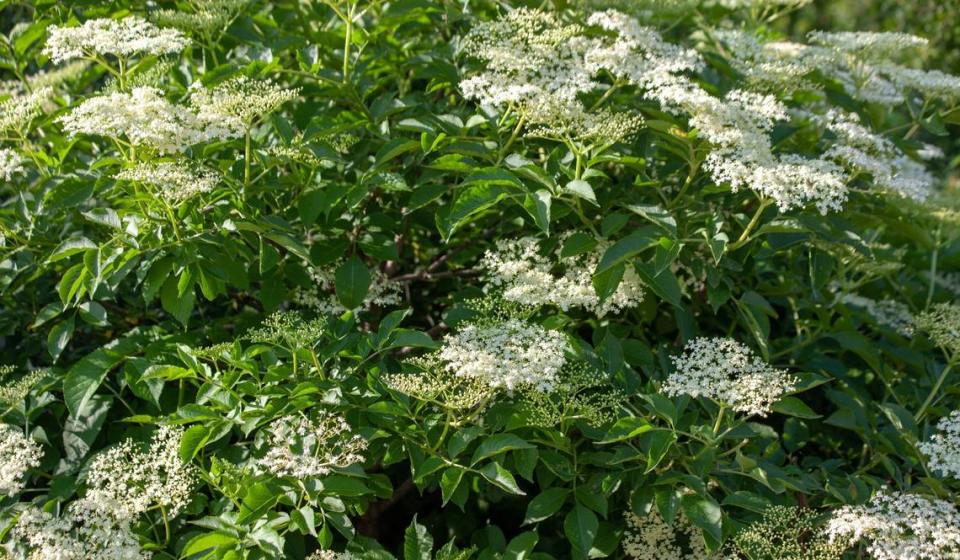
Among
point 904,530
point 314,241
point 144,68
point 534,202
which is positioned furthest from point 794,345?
point 144,68

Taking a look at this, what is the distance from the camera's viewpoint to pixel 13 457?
8.24 ft

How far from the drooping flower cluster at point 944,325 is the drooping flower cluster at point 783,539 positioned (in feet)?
2.59

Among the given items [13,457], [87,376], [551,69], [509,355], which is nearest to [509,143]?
[551,69]

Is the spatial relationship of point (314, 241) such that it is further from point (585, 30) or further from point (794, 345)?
point (794, 345)

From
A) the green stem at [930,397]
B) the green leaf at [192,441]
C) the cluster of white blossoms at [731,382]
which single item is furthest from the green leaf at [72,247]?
the green stem at [930,397]

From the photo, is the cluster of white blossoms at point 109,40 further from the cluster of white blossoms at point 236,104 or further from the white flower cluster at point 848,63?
the white flower cluster at point 848,63

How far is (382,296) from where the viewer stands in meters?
3.08

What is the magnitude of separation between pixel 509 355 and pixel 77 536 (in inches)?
43.1

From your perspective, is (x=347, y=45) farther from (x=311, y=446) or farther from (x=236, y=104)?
(x=311, y=446)

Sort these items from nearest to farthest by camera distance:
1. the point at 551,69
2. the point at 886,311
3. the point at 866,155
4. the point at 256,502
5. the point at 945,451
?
the point at 256,502 < the point at 945,451 < the point at 551,69 < the point at 866,155 < the point at 886,311

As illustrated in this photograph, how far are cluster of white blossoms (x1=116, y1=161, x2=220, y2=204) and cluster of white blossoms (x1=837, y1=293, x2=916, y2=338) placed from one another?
6.82 ft

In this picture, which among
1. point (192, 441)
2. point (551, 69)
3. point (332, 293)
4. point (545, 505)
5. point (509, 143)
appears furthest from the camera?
point (332, 293)

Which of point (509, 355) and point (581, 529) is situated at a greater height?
point (509, 355)

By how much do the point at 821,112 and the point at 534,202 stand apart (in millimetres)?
1523
